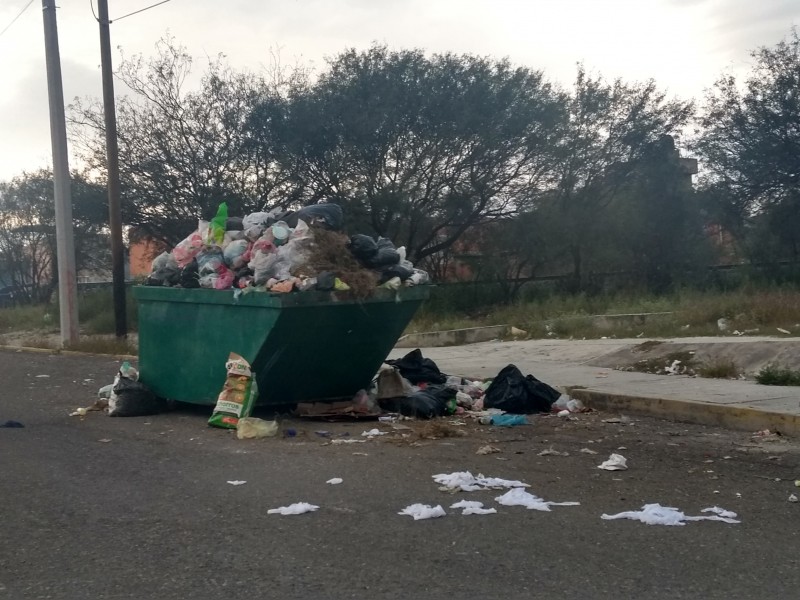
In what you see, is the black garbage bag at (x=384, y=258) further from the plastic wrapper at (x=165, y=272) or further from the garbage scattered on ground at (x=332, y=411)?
the plastic wrapper at (x=165, y=272)

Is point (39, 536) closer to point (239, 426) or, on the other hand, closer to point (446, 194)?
point (239, 426)

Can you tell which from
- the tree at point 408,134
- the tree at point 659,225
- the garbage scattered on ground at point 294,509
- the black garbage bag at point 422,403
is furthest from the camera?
the tree at point 659,225

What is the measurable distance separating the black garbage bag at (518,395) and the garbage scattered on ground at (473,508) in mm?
3780

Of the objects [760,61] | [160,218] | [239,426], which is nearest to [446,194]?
[160,218]

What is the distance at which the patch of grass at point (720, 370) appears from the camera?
1048 cm

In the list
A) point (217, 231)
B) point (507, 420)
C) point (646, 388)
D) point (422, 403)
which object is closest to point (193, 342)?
point (217, 231)

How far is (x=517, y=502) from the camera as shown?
5.52 meters

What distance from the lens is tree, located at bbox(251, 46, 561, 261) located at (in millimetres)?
23141

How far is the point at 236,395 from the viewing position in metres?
8.32

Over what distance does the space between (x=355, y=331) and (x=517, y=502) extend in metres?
3.58

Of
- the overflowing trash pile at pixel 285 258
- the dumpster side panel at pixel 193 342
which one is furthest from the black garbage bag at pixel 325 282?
A: the dumpster side panel at pixel 193 342

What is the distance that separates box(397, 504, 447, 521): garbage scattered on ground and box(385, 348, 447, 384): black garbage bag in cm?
458

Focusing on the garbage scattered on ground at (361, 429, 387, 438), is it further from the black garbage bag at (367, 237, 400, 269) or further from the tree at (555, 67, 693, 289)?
the tree at (555, 67, 693, 289)

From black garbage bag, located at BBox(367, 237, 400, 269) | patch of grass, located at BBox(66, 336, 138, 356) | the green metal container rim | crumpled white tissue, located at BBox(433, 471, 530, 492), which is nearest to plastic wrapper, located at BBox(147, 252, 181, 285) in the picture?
the green metal container rim
